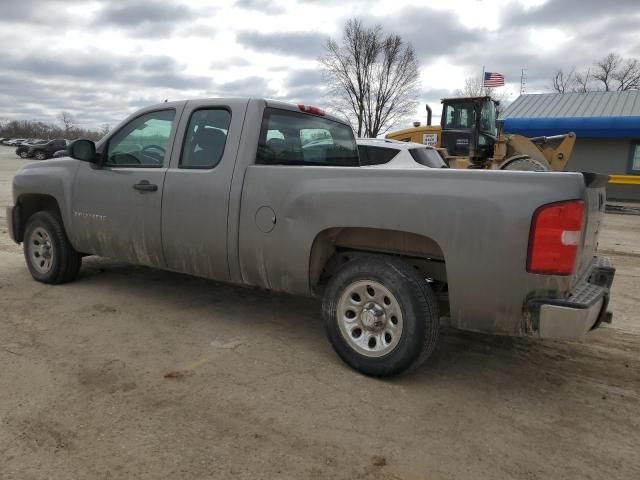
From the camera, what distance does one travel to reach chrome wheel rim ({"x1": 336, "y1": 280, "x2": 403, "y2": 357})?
3381 mm

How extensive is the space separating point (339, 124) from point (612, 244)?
7.15m

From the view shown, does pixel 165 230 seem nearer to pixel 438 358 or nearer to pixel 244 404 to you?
pixel 244 404

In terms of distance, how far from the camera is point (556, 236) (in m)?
2.83

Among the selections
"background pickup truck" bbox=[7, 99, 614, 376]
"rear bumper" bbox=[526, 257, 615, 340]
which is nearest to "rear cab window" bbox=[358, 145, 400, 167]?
"background pickup truck" bbox=[7, 99, 614, 376]

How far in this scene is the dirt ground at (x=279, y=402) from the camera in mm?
2553

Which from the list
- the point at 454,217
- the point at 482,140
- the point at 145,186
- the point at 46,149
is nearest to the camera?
the point at 454,217

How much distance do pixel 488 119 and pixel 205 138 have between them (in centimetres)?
1301

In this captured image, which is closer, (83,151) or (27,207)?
(83,151)

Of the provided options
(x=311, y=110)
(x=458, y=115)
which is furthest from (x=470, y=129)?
(x=311, y=110)

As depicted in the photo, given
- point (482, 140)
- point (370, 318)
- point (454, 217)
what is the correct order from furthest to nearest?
1. point (482, 140)
2. point (370, 318)
3. point (454, 217)

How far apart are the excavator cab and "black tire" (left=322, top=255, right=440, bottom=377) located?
12470mm

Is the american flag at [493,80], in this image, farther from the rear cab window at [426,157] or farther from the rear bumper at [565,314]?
the rear bumper at [565,314]

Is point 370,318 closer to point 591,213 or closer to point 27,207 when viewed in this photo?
point 591,213

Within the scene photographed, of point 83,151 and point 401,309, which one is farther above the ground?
point 83,151
